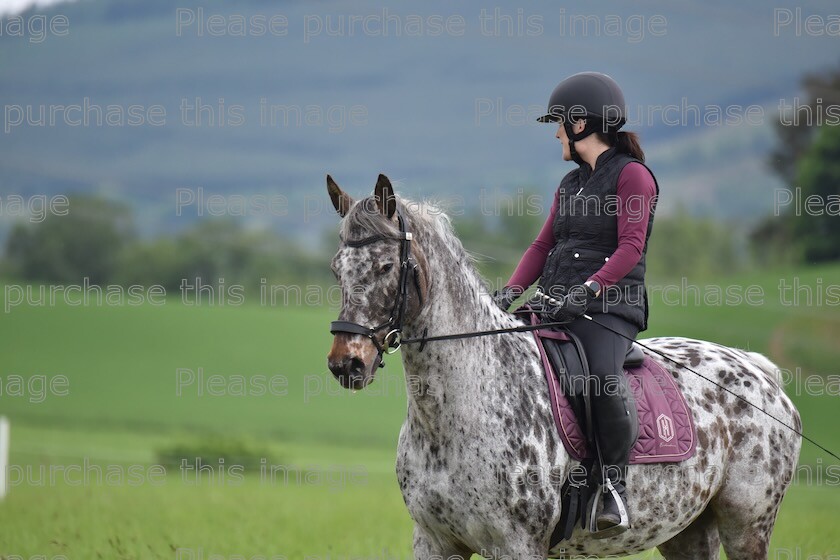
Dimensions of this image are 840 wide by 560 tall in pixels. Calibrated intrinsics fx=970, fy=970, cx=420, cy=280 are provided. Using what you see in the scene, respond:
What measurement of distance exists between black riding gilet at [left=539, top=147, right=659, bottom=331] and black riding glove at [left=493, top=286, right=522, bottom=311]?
243 millimetres

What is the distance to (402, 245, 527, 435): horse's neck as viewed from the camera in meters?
5.27

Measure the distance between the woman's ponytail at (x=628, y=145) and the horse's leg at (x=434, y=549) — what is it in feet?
8.43

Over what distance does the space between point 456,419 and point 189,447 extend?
18.6 metres

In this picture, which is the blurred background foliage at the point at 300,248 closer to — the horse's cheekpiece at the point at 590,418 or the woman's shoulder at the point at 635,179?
the horse's cheekpiece at the point at 590,418

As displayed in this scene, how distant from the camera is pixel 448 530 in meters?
5.33

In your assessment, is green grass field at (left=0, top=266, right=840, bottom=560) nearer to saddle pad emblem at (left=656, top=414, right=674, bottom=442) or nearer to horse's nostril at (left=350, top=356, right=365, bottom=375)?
saddle pad emblem at (left=656, top=414, right=674, bottom=442)

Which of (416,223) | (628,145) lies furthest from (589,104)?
(416,223)

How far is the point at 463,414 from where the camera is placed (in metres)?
5.27

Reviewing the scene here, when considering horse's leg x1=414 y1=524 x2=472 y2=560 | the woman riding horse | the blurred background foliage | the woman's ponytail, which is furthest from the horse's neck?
the blurred background foliage

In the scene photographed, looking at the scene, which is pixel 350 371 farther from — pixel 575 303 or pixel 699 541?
pixel 699 541

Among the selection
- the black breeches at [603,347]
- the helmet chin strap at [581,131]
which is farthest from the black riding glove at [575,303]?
the helmet chin strap at [581,131]

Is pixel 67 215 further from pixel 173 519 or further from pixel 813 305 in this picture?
pixel 173 519

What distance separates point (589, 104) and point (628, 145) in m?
0.36

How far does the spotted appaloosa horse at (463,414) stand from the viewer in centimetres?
492
